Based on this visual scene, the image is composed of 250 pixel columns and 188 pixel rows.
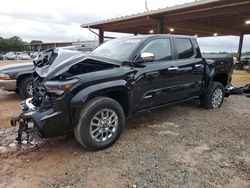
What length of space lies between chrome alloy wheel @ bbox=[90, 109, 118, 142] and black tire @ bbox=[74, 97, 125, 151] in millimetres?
34

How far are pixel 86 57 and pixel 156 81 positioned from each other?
141cm

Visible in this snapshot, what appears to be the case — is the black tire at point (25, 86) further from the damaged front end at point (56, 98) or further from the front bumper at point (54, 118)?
the front bumper at point (54, 118)

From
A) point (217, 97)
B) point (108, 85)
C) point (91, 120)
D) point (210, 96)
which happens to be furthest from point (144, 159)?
point (217, 97)

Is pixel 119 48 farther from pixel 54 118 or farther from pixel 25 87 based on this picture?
pixel 25 87

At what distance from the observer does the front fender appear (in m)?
3.37

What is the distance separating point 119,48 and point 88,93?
152 cm

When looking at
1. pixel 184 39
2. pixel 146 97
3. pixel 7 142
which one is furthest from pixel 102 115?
pixel 184 39

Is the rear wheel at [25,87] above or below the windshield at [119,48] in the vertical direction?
below

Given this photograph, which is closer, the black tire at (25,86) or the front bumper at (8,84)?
the front bumper at (8,84)

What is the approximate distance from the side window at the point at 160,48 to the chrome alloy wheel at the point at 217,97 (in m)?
2.08

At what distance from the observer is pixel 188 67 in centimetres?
516

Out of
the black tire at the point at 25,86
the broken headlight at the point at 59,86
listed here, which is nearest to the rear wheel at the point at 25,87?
the black tire at the point at 25,86

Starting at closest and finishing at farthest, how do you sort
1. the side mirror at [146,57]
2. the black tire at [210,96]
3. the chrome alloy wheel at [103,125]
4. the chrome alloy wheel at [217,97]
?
the chrome alloy wheel at [103,125]
the side mirror at [146,57]
the black tire at [210,96]
the chrome alloy wheel at [217,97]

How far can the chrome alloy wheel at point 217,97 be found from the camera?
621 centimetres
